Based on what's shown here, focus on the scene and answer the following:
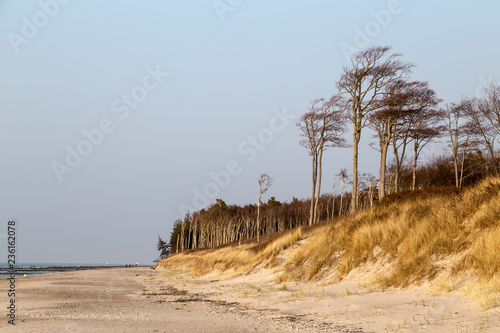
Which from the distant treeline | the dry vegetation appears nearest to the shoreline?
the dry vegetation

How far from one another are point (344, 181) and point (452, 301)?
48092 millimetres

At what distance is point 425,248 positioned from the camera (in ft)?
35.2

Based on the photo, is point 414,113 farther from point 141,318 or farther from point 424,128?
point 141,318

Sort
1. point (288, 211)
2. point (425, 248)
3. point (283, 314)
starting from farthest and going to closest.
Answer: point (288, 211) < point (425, 248) < point (283, 314)

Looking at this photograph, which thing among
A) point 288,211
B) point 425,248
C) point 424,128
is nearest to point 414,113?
point 424,128

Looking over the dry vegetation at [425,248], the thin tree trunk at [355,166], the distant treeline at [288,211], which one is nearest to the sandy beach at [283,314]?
the dry vegetation at [425,248]

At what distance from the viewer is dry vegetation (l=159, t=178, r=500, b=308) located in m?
8.68

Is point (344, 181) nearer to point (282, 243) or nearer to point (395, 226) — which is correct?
point (282, 243)

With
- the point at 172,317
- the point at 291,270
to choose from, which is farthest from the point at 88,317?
the point at 291,270

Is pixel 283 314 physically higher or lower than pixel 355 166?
lower

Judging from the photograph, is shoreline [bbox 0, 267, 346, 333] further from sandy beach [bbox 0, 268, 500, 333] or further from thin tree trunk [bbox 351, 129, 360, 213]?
thin tree trunk [bbox 351, 129, 360, 213]

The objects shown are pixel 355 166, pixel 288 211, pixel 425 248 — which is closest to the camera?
pixel 425 248

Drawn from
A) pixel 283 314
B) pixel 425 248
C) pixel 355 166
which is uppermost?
pixel 355 166

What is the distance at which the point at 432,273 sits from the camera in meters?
9.63
